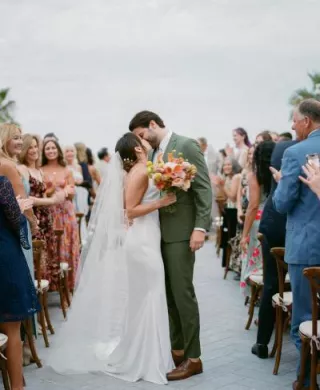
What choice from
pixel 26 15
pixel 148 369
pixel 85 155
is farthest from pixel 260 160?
pixel 85 155

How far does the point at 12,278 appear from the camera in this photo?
154 inches

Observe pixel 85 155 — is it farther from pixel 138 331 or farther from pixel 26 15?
pixel 138 331

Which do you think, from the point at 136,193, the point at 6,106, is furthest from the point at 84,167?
the point at 6,106

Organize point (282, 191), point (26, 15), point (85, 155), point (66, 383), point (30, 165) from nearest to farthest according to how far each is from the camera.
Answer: point (282, 191) → point (66, 383) → point (30, 165) → point (26, 15) → point (85, 155)

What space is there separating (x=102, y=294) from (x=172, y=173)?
1.35 metres

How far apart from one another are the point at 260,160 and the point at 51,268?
2.69m

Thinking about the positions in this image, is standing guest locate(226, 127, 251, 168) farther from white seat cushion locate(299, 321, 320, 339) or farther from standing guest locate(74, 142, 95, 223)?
white seat cushion locate(299, 321, 320, 339)

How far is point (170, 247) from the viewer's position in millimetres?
4680

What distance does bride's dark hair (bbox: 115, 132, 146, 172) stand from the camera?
4805 millimetres

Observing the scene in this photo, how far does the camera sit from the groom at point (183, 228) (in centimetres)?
461

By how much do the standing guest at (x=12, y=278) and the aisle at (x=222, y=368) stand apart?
2.17ft

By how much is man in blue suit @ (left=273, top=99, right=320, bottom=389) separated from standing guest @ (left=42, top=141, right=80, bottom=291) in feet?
12.0

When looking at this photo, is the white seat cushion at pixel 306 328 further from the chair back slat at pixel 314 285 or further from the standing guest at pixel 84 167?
the standing guest at pixel 84 167

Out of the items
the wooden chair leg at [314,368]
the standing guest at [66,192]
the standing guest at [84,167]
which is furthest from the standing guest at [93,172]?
the wooden chair leg at [314,368]
